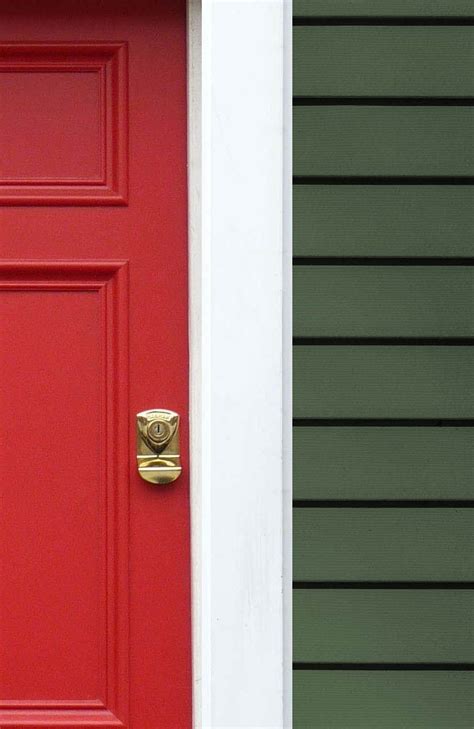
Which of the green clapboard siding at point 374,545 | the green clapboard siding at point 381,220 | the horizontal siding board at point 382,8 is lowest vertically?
the green clapboard siding at point 374,545

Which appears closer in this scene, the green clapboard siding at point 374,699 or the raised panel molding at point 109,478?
the green clapboard siding at point 374,699

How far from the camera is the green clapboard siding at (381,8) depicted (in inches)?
67.6

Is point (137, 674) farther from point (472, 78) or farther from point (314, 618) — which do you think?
point (472, 78)

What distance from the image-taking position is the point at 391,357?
1.73 m

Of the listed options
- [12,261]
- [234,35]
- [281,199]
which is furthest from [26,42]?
[281,199]

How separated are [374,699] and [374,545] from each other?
28 cm

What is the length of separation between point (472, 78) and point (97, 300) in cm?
92

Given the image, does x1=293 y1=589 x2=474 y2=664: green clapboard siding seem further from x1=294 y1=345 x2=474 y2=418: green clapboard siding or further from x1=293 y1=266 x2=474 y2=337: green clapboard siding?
x1=293 y1=266 x2=474 y2=337: green clapboard siding

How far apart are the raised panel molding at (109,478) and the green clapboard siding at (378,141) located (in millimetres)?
587

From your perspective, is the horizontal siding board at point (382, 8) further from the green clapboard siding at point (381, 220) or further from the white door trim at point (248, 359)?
the green clapboard siding at point (381, 220)

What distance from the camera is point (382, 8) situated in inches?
67.7

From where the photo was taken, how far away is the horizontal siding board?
67.6 inches

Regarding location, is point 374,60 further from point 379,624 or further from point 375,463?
point 379,624

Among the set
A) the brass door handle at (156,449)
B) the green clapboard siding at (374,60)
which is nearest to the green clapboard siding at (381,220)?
the green clapboard siding at (374,60)
